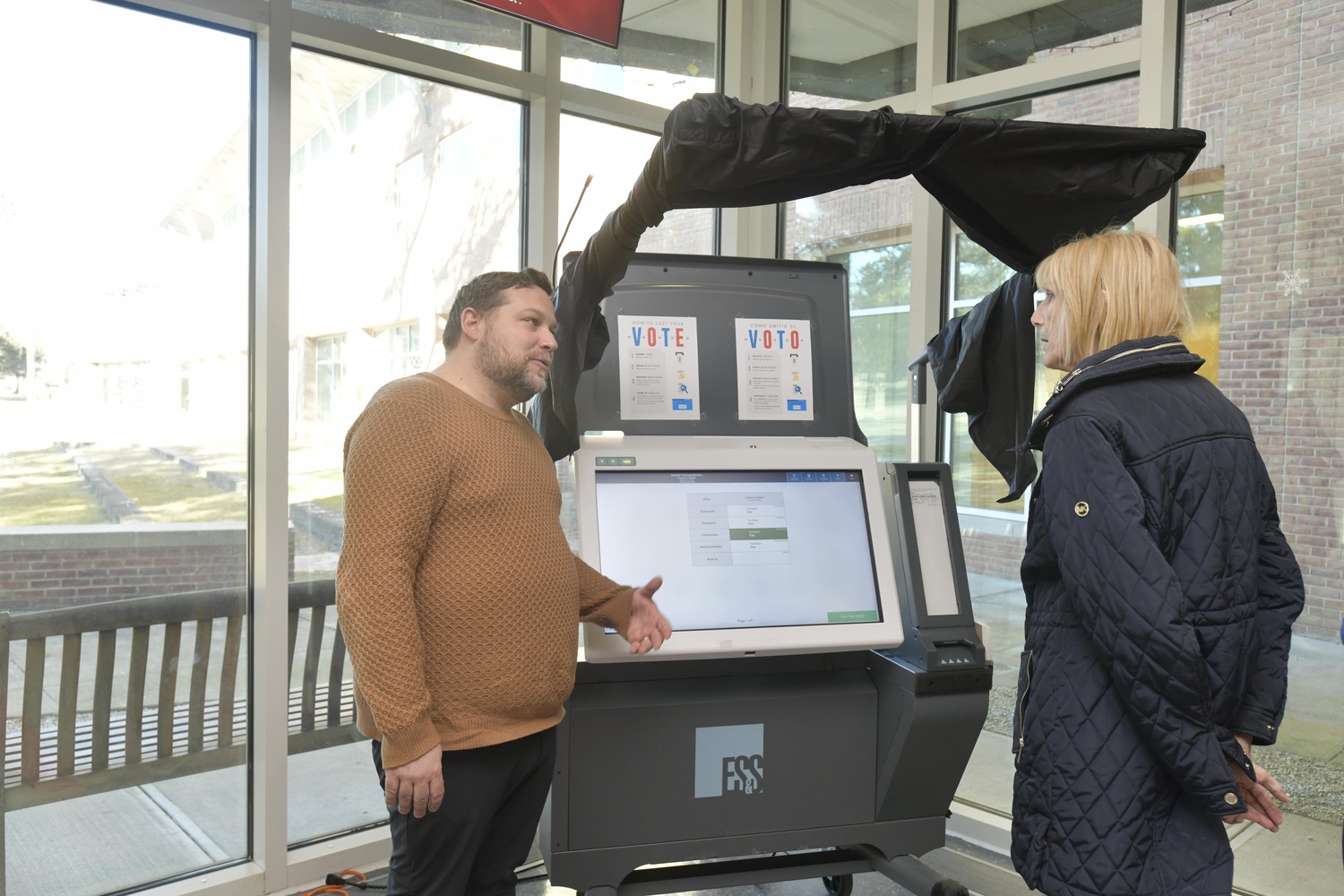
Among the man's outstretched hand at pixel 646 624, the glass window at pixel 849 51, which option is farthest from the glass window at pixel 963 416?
the man's outstretched hand at pixel 646 624

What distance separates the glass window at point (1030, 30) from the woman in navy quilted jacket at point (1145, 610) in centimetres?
202

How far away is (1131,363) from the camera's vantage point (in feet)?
5.13

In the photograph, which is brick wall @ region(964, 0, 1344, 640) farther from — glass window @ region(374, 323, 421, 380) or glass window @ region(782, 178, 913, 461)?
glass window @ region(374, 323, 421, 380)

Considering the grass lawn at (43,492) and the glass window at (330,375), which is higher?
the glass window at (330,375)

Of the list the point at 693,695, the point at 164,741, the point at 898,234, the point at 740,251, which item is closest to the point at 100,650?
the point at 164,741

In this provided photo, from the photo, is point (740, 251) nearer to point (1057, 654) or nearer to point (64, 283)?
point (64, 283)

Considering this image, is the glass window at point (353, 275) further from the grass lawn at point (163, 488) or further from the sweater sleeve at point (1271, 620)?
the sweater sleeve at point (1271, 620)

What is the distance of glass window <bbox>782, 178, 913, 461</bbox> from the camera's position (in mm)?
3961

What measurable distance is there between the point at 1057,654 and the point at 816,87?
10.3 feet

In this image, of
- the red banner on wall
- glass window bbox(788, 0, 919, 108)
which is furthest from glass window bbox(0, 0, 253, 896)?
glass window bbox(788, 0, 919, 108)

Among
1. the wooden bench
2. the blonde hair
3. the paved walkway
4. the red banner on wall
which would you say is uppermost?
the red banner on wall

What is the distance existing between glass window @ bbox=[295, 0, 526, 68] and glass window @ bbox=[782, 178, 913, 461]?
1.44 metres

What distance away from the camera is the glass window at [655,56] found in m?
3.70

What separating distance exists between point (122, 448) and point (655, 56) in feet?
8.17
